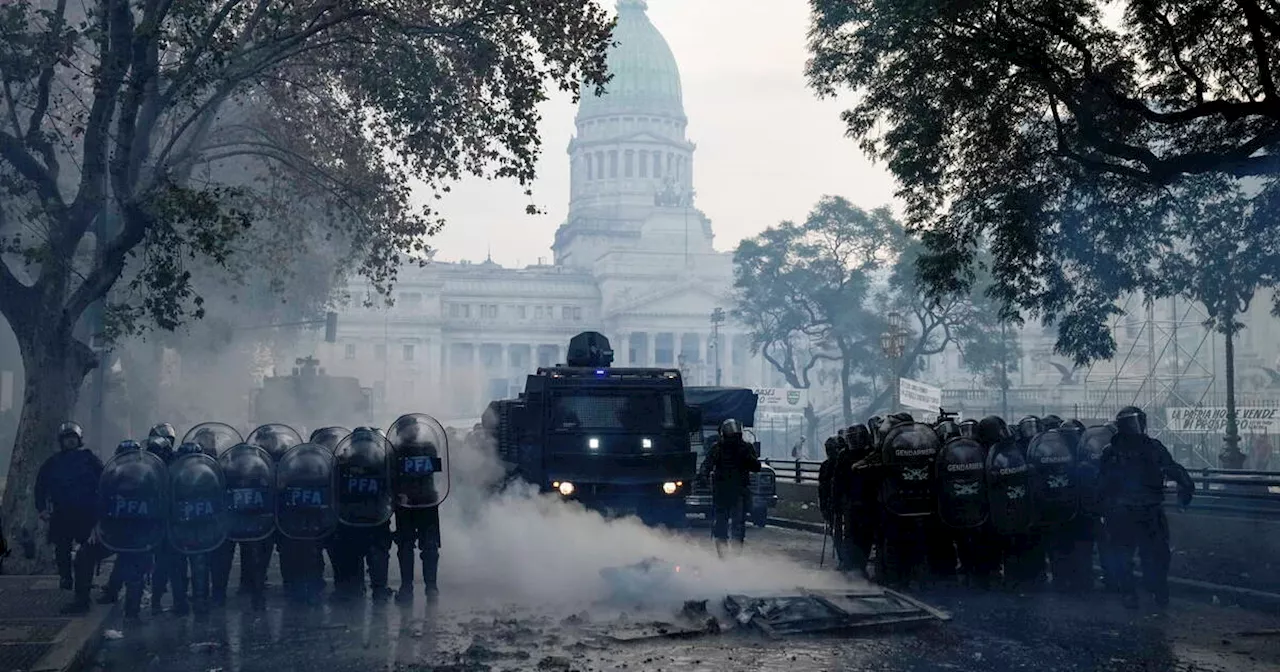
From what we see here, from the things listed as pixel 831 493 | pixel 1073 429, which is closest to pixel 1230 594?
pixel 1073 429

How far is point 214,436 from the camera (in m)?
15.9

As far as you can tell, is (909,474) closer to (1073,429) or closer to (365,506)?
(1073,429)

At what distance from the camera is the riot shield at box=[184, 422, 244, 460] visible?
1557cm

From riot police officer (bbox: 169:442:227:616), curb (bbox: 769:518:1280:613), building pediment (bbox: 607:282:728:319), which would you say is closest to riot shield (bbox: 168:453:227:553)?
riot police officer (bbox: 169:442:227:616)

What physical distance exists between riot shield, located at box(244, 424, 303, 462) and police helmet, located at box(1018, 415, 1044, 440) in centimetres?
843

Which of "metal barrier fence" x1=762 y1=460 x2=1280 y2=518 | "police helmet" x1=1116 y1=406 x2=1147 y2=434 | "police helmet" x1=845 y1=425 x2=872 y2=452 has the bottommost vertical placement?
"metal barrier fence" x1=762 y1=460 x2=1280 y2=518

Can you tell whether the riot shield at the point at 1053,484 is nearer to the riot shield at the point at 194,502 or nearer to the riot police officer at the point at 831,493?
the riot police officer at the point at 831,493

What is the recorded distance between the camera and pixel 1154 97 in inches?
626

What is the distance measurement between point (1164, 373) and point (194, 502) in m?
45.5

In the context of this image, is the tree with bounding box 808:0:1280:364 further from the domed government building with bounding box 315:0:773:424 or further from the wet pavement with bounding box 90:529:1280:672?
the domed government building with bounding box 315:0:773:424

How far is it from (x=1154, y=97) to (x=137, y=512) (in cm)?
1234

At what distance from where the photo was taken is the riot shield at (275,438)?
15.5m

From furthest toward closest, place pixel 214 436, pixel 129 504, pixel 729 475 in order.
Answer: pixel 729 475 < pixel 214 436 < pixel 129 504

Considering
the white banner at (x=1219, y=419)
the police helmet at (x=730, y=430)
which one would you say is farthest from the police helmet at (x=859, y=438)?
the white banner at (x=1219, y=419)
